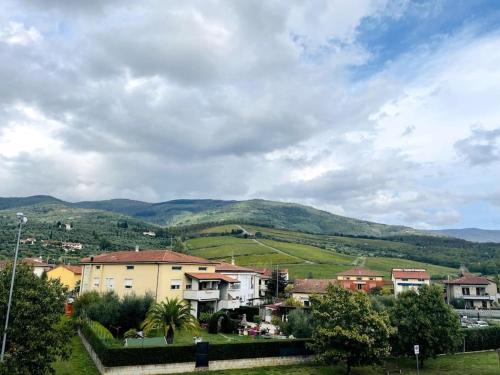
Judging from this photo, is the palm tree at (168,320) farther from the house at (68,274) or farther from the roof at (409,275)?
the roof at (409,275)

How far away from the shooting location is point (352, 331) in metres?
30.7

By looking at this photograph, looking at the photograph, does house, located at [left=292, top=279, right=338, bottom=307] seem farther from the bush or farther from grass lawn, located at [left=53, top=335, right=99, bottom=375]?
grass lawn, located at [left=53, top=335, right=99, bottom=375]

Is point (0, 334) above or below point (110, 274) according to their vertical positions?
below

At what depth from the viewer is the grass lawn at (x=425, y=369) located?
3247cm

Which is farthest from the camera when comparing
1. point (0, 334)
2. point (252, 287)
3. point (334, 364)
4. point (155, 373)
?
point (252, 287)

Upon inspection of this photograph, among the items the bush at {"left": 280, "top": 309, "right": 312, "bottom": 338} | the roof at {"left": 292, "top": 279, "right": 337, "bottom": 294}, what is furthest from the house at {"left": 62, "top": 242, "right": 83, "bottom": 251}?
the bush at {"left": 280, "top": 309, "right": 312, "bottom": 338}

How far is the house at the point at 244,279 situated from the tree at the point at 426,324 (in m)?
35.8

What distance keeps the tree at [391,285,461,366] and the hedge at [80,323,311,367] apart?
8.33 metres

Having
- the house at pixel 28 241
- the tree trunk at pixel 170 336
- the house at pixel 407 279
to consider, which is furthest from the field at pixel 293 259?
the tree trunk at pixel 170 336

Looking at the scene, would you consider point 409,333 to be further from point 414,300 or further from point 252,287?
point 252,287

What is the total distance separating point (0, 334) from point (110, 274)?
34639 millimetres

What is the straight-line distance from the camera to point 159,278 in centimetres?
5384

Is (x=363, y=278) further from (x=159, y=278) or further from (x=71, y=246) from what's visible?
(x=71, y=246)

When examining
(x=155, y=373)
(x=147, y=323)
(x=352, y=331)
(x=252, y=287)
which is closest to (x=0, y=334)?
(x=155, y=373)
